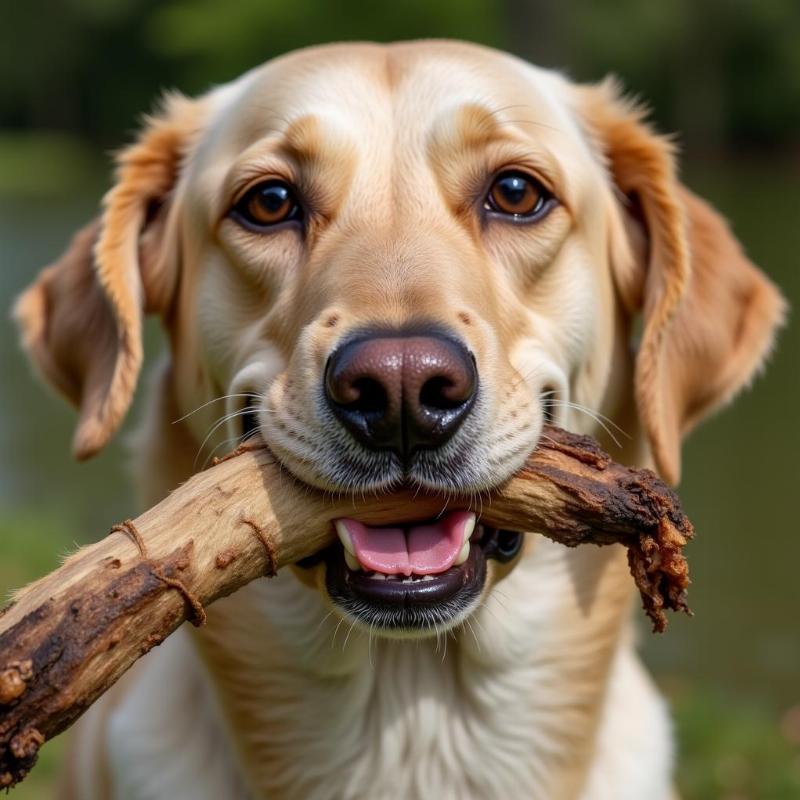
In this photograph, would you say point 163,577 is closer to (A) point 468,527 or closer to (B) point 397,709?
(A) point 468,527

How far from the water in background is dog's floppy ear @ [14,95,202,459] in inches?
159

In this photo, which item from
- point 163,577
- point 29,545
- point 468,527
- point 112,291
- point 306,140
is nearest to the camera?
point 163,577

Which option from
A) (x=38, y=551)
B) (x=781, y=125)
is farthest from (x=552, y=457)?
(x=781, y=125)

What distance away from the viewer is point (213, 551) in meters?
2.34

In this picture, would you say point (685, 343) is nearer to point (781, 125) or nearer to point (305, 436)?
point (305, 436)

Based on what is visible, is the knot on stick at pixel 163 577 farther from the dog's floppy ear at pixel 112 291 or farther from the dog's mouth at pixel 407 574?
the dog's floppy ear at pixel 112 291

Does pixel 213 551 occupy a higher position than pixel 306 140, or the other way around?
pixel 306 140

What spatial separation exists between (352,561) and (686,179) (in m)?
31.0

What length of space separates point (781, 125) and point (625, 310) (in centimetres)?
3987

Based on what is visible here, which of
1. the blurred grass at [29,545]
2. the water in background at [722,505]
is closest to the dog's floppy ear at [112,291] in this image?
the blurred grass at [29,545]

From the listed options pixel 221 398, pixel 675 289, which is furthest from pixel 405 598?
pixel 675 289

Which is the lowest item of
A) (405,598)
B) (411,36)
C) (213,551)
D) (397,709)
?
(411,36)

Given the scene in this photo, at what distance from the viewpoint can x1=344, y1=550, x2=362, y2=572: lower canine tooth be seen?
2.54 metres

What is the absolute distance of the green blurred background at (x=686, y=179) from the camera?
20.9 feet
